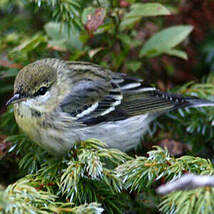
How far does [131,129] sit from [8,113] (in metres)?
1.09

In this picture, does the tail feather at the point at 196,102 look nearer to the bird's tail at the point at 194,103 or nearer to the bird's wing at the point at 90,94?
the bird's tail at the point at 194,103

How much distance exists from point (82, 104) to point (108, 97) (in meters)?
0.29

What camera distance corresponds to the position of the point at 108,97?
3152 mm

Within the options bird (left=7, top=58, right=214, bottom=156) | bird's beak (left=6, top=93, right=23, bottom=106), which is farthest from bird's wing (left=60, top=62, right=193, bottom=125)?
bird's beak (left=6, top=93, right=23, bottom=106)

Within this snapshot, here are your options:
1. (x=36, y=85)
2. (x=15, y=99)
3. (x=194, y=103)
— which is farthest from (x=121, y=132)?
(x=15, y=99)

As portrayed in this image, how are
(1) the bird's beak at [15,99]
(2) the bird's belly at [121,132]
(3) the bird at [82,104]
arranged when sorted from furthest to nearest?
(2) the bird's belly at [121,132] < (3) the bird at [82,104] < (1) the bird's beak at [15,99]

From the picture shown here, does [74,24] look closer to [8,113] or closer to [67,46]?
[67,46]

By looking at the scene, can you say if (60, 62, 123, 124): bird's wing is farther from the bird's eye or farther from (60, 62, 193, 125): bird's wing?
the bird's eye

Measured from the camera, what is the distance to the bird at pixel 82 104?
2.68 m

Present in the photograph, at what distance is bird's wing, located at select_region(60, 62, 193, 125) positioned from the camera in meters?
2.97

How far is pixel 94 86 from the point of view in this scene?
3.13 metres

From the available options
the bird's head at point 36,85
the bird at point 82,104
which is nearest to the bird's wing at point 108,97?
the bird at point 82,104

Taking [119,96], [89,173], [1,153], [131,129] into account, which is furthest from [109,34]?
[89,173]

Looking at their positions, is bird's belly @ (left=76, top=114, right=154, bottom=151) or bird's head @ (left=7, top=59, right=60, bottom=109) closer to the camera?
→ bird's head @ (left=7, top=59, right=60, bottom=109)
